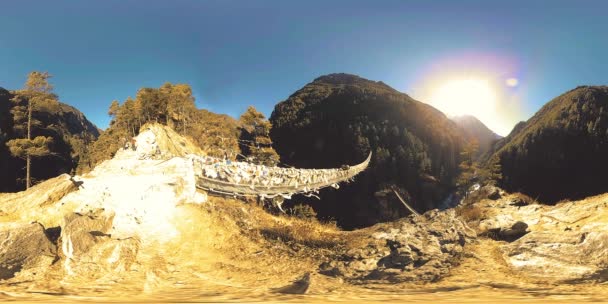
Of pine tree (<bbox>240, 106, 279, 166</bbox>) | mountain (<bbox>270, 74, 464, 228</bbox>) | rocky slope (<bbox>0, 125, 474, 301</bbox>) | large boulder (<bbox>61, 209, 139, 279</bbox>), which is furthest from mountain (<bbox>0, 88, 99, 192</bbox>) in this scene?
mountain (<bbox>270, 74, 464, 228</bbox>)

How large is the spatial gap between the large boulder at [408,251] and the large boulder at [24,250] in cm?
773

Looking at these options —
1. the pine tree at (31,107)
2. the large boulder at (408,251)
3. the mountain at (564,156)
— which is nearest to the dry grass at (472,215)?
the large boulder at (408,251)

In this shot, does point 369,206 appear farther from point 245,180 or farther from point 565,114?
point 245,180

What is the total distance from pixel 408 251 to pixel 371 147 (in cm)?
10452

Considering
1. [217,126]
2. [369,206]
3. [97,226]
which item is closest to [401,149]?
[369,206]

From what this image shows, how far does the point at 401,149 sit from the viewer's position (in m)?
111

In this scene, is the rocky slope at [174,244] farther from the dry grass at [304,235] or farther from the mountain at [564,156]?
the mountain at [564,156]

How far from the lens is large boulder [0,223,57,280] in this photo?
29.8ft

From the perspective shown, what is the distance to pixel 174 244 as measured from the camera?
1054 cm

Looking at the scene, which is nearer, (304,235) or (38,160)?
(304,235)

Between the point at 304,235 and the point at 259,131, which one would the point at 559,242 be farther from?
the point at 259,131

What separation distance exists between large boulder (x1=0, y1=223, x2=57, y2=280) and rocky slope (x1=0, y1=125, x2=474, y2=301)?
2 centimetres

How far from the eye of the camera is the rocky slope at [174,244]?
8.40m

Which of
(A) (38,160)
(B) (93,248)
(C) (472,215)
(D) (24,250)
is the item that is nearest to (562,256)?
(C) (472,215)
